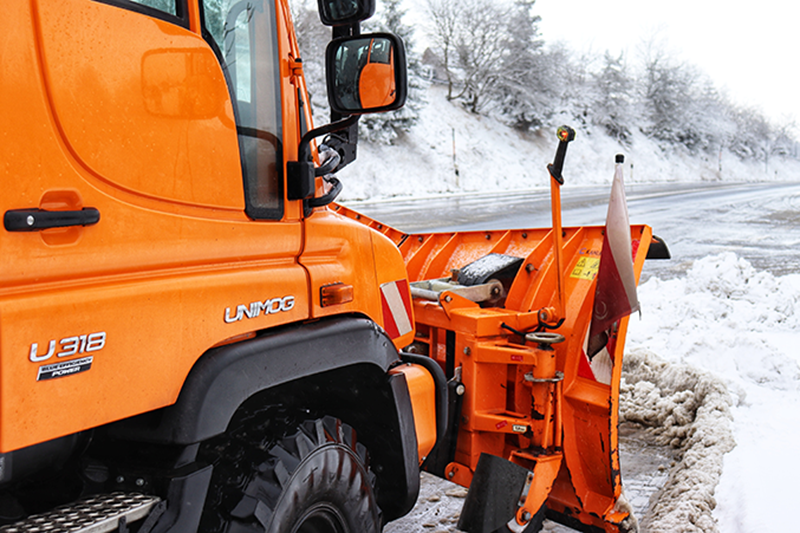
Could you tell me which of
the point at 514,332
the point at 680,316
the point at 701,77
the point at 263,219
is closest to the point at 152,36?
the point at 263,219

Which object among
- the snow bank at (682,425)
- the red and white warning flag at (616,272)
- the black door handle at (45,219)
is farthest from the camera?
the snow bank at (682,425)

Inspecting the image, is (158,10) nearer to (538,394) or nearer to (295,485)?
(295,485)

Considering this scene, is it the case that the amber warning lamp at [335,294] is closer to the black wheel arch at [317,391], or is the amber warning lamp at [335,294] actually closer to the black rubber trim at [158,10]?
the black wheel arch at [317,391]

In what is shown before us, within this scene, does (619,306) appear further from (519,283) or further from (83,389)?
(83,389)

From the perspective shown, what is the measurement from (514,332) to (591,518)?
100cm

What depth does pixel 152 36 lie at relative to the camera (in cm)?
155

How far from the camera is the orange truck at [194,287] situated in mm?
1303

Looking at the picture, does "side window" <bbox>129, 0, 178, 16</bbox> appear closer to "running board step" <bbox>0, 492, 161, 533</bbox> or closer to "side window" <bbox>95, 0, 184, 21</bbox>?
"side window" <bbox>95, 0, 184, 21</bbox>

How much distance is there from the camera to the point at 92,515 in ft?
4.63

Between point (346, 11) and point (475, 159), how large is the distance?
95.9ft

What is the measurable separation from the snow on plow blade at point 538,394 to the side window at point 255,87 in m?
1.59

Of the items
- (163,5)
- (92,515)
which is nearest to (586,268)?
(163,5)

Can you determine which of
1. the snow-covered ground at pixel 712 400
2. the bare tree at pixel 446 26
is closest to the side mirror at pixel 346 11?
the snow-covered ground at pixel 712 400

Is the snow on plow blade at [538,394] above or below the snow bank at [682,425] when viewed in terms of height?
above
